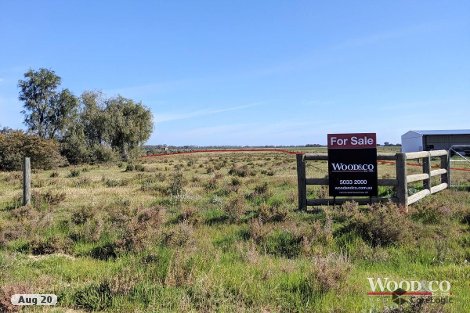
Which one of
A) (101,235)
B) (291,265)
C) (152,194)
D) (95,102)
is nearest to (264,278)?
(291,265)

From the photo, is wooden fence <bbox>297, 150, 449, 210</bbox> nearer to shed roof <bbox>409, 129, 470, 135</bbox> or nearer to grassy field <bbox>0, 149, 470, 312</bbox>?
grassy field <bbox>0, 149, 470, 312</bbox>

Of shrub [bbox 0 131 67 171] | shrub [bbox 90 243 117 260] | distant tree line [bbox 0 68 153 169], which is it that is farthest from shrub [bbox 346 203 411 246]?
distant tree line [bbox 0 68 153 169]

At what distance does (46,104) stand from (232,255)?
58.1 meters

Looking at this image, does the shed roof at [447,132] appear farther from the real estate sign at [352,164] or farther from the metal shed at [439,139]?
the real estate sign at [352,164]

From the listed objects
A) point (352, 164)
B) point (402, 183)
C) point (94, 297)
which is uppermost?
point (352, 164)

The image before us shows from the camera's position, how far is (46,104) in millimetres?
58406

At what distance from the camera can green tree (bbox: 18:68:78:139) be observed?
57.8m

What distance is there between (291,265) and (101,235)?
497cm

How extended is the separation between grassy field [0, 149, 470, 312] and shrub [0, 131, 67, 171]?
95.3 ft

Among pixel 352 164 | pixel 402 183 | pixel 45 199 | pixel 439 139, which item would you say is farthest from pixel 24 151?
pixel 439 139

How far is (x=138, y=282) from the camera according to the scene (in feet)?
19.0

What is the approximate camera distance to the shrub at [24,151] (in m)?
39.6

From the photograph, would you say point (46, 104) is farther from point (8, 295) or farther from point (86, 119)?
A: point (8, 295)

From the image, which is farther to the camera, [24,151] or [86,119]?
[86,119]
